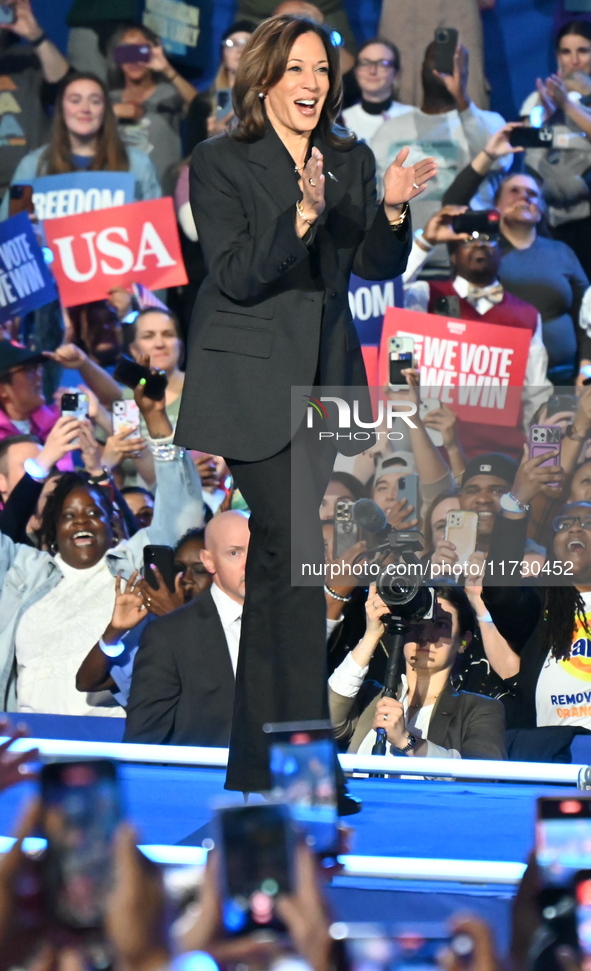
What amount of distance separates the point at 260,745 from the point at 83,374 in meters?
2.33

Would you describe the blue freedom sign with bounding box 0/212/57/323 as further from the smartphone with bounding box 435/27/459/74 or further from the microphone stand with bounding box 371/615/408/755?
the microphone stand with bounding box 371/615/408/755

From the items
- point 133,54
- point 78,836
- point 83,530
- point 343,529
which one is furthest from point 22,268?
point 78,836

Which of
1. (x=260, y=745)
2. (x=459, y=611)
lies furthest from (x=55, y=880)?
(x=459, y=611)

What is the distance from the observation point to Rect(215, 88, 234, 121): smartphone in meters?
4.04

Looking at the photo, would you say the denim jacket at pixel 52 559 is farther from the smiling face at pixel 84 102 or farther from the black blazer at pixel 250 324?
the black blazer at pixel 250 324

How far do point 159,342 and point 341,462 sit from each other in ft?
2.36

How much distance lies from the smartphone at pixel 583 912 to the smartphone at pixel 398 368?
2.57 m

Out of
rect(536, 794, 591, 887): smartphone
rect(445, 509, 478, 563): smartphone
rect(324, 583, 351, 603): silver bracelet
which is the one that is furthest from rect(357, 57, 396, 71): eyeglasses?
rect(536, 794, 591, 887): smartphone

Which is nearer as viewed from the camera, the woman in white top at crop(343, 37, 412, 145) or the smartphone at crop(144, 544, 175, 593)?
the smartphone at crop(144, 544, 175, 593)

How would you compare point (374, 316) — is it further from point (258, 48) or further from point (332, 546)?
point (258, 48)

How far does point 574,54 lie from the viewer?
12.8ft

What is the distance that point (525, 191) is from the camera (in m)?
3.87

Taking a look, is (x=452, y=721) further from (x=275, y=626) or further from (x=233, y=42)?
(x=233, y=42)

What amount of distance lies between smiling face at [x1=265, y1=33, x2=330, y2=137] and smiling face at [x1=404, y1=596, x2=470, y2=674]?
1492 mm
